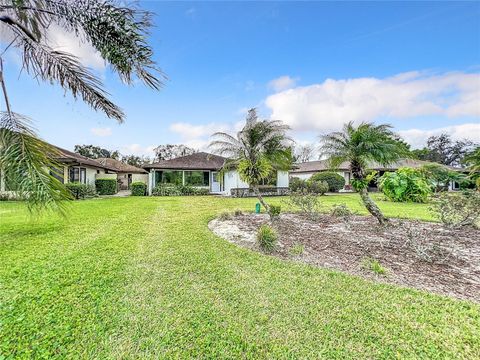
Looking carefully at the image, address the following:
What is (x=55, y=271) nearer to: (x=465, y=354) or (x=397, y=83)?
(x=465, y=354)

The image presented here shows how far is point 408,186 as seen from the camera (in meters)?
17.3

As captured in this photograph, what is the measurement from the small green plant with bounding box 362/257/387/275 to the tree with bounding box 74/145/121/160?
6230 cm

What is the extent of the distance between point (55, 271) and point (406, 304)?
6.39 metres

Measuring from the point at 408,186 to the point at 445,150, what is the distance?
48106mm

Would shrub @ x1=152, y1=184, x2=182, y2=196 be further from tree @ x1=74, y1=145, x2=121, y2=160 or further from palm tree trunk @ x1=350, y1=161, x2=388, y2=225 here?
tree @ x1=74, y1=145, x2=121, y2=160

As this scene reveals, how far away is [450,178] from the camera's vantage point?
27.8 m

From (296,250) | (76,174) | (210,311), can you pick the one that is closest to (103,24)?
(210,311)

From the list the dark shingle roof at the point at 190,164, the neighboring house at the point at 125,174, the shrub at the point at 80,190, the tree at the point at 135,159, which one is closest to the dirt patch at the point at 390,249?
the shrub at the point at 80,190

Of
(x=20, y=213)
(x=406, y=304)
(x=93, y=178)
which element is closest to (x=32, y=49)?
(x=406, y=304)

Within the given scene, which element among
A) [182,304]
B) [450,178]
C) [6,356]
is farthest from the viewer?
[450,178]

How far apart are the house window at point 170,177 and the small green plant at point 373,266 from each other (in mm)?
21667

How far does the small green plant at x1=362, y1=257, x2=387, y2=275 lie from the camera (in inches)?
183

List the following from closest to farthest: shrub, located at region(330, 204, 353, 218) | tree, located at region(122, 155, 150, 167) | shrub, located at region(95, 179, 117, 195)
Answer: shrub, located at region(330, 204, 353, 218) → shrub, located at region(95, 179, 117, 195) → tree, located at region(122, 155, 150, 167)

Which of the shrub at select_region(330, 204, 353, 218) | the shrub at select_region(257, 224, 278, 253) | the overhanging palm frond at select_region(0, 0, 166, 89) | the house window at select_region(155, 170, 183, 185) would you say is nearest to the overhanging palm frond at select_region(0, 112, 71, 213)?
the overhanging palm frond at select_region(0, 0, 166, 89)
